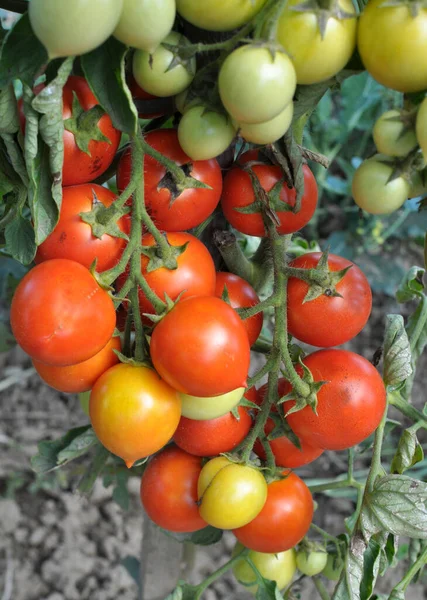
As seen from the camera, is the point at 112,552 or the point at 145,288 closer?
the point at 145,288

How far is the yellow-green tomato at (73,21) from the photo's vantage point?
346 mm

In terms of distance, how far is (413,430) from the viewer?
2.16 feet

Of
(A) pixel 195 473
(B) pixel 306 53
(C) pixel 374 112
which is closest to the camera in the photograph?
(B) pixel 306 53

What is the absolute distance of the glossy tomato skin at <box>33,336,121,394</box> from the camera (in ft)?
1.70

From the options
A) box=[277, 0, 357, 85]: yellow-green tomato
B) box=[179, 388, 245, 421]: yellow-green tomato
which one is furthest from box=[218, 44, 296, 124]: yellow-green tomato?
box=[179, 388, 245, 421]: yellow-green tomato

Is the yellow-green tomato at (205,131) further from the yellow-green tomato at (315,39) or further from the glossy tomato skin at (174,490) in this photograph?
the glossy tomato skin at (174,490)

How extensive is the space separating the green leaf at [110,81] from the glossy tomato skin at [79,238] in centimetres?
8

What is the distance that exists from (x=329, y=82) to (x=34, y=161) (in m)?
0.21

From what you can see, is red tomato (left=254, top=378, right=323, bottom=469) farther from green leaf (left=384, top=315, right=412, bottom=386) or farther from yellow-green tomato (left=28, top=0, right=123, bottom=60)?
yellow-green tomato (left=28, top=0, right=123, bottom=60)

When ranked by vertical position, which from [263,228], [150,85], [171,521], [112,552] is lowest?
[112,552]

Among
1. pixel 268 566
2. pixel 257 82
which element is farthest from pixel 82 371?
pixel 268 566

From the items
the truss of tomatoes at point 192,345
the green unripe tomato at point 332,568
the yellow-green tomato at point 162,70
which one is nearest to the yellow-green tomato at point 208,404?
the truss of tomatoes at point 192,345

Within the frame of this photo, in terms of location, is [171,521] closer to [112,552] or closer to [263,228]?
[263,228]

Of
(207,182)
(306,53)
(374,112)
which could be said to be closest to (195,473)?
(207,182)
